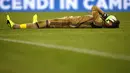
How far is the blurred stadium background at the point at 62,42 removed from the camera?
161cm

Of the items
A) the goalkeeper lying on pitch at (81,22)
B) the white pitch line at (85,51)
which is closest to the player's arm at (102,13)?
the goalkeeper lying on pitch at (81,22)

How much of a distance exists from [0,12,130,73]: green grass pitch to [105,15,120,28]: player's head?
1.0 inches

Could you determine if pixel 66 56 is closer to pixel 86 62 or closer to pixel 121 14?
pixel 86 62

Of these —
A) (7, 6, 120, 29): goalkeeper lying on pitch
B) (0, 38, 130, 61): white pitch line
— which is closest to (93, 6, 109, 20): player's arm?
(7, 6, 120, 29): goalkeeper lying on pitch

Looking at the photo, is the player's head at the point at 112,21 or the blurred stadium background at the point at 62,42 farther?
the player's head at the point at 112,21

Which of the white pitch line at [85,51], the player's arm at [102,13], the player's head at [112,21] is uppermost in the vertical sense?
the player's arm at [102,13]

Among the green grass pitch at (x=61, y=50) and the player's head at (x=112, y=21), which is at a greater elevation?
the player's head at (x=112, y=21)

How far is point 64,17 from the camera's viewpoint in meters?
1.73

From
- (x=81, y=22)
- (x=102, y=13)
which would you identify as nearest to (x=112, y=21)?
(x=102, y=13)

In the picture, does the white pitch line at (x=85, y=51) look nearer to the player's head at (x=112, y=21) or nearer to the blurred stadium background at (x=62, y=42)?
the blurred stadium background at (x=62, y=42)

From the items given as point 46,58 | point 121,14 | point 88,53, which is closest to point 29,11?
point 46,58

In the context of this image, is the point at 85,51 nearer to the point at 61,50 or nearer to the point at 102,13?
the point at 61,50

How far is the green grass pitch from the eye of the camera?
5.25 feet

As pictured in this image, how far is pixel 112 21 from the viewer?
1.73 m
